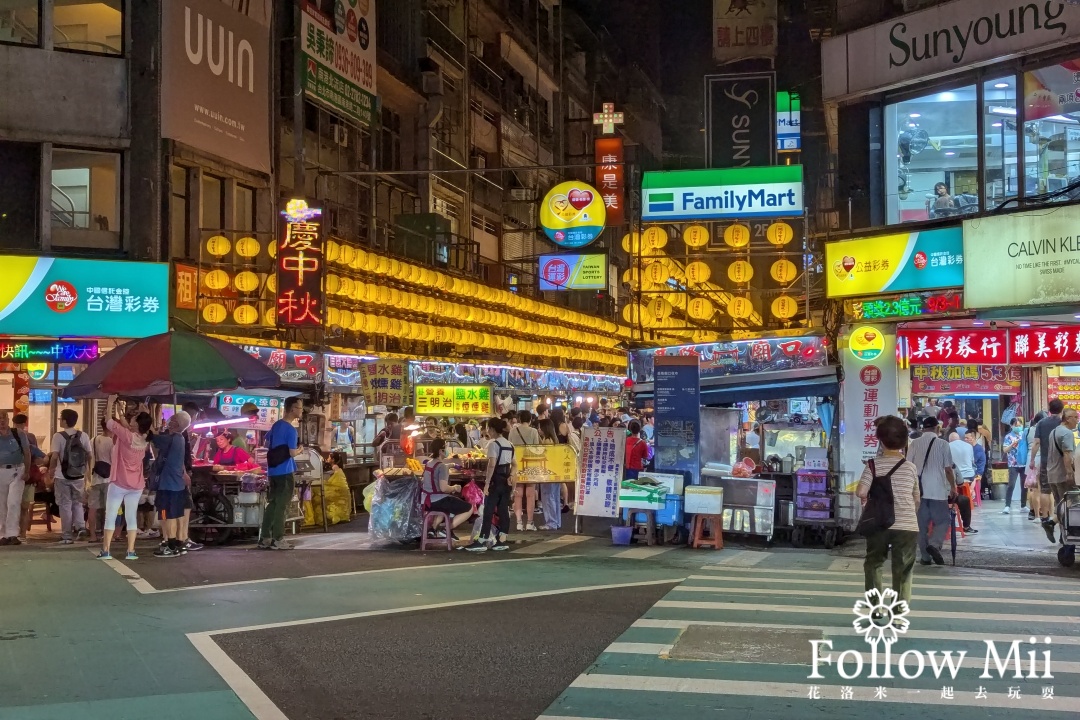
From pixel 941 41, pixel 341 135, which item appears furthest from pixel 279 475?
pixel 341 135

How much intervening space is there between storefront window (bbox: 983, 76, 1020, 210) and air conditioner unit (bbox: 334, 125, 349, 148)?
1708cm

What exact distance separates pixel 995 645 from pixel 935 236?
1218 centimetres

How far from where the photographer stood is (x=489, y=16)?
4316 cm

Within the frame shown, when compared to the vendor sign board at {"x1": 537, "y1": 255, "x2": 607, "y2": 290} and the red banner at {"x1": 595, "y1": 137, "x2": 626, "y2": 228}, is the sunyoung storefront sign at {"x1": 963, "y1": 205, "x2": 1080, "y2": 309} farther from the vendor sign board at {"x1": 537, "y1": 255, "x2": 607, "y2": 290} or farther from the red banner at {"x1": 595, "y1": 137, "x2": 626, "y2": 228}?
the red banner at {"x1": 595, "y1": 137, "x2": 626, "y2": 228}

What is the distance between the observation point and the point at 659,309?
23562 mm

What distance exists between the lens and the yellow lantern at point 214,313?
2284 centimetres

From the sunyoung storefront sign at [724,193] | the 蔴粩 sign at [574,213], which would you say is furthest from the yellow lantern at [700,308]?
the 蔴粩 sign at [574,213]

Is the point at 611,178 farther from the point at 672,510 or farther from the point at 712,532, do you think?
the point at 712,532

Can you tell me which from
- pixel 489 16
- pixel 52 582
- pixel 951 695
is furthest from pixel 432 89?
pixel 951 695

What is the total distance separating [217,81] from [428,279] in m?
6.17

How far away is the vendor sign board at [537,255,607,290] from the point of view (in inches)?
1265

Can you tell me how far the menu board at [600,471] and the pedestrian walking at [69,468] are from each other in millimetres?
7653

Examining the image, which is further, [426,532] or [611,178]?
[611,178]

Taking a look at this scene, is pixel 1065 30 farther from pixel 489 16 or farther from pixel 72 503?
pixel 489 16
